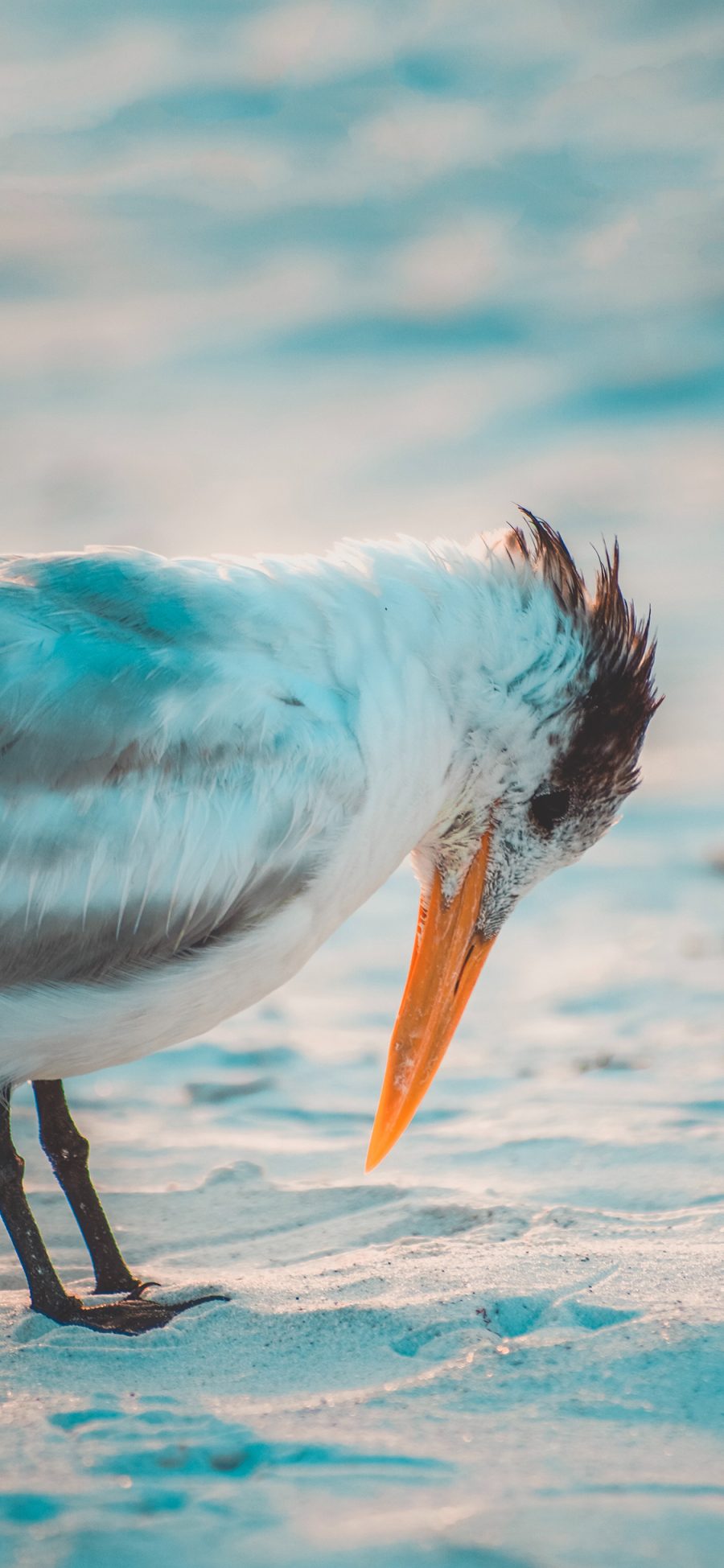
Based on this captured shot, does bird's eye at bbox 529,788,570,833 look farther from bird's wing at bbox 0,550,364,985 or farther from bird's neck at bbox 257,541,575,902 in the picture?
bird's wing at bbox 0,550,364,985

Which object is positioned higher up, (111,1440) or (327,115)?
(327,115)

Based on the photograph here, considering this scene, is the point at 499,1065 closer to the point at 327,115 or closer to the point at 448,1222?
the point at 448,1222

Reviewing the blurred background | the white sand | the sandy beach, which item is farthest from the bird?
the blurred background

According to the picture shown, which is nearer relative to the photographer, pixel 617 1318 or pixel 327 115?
pixel 617 1318

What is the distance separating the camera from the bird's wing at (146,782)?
344 centimetres

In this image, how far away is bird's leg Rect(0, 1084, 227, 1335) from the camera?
360 cm

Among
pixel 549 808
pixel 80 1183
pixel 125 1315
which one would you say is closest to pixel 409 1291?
pixel 125 1315

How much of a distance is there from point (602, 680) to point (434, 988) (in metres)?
1.00

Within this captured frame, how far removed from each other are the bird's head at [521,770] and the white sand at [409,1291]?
1.76ft

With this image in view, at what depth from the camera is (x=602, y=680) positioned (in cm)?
416

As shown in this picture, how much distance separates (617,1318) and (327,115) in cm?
1068

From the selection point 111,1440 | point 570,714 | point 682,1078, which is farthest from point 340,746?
point 682,1078

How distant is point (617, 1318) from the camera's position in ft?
10.7

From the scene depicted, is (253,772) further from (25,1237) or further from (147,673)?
(25,1237)
